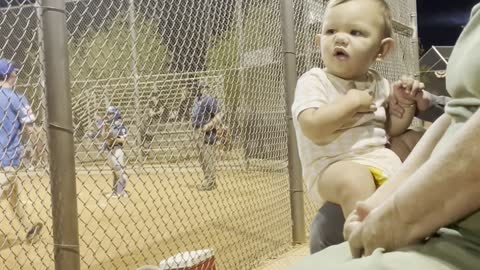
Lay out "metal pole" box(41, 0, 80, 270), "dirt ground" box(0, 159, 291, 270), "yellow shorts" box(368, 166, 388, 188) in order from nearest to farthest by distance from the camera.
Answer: "yellow shorts" box(368, 166, 388, 188)
"metal pole" box(41, 0, 80, 270)
"dirt ground" box(0, 159, 291, 270)

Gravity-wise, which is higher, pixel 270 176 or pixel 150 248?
pixel 270 176

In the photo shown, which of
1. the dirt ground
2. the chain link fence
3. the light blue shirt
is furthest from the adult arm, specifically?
the light blue shirt

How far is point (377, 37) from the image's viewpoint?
183cm

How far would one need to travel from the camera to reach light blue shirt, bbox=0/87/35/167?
466 cm

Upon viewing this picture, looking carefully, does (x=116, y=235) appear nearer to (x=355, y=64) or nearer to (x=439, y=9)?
(x=355, y=64)

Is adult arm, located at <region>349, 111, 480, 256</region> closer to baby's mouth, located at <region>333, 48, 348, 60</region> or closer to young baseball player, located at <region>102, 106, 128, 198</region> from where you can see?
baby's mouth, located at <region>333, 48, 348, 60</region>

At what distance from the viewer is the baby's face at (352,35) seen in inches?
70.5

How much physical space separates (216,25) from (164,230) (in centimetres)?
177

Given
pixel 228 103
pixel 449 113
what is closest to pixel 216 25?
pixel 228 103

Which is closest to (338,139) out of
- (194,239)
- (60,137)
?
(60,137)

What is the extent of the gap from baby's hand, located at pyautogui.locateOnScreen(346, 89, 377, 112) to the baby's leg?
164mm

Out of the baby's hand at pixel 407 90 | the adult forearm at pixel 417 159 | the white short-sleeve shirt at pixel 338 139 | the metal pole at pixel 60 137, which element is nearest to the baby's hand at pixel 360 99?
the white short-sleeve shirt at pixel 338 139

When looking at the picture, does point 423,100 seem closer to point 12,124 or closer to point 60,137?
point 60,137

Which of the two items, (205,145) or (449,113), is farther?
(205,145)
